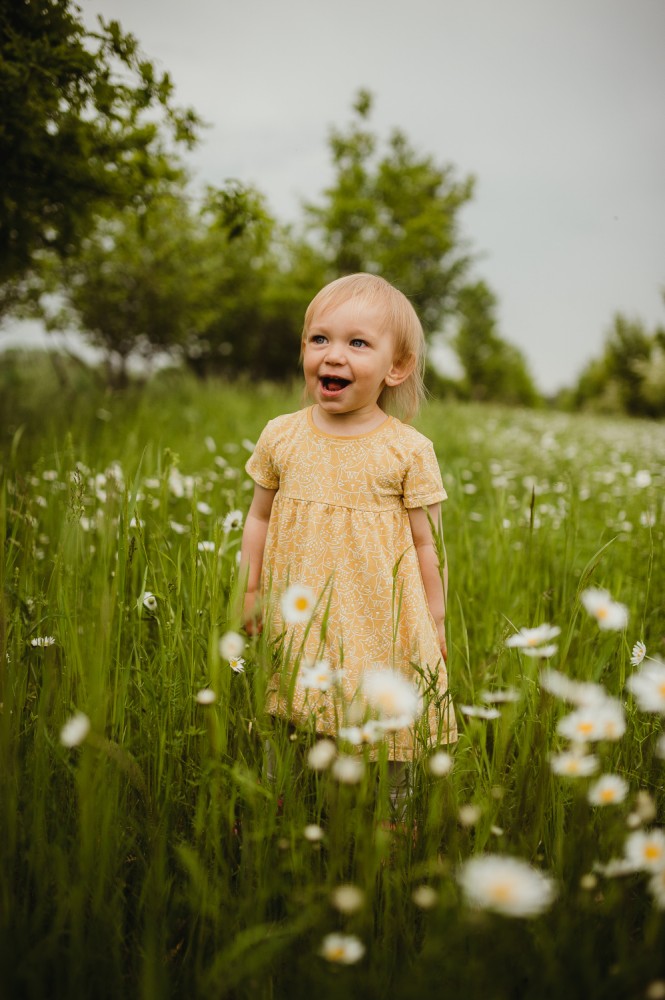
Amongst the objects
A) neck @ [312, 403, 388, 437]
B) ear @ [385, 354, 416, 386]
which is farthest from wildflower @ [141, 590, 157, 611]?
ear @ [385, 354, 416, 386]

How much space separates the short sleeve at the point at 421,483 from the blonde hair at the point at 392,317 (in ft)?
0.99

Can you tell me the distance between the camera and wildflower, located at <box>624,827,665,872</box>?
80 centimetres

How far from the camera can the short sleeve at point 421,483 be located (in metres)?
1.65

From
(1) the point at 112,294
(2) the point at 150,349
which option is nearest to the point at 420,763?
(1) the point at 112,294

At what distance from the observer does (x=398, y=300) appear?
1.73 meters

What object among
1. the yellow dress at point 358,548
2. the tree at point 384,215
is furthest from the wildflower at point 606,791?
the tree at point 384,215

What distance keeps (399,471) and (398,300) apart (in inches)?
19.4

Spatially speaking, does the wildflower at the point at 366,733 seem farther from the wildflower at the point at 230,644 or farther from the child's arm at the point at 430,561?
the child's arm at the point at 430,561

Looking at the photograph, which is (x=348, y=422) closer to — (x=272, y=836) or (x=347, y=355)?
(x=347, y=355)

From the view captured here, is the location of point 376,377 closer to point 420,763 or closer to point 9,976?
point 420,763

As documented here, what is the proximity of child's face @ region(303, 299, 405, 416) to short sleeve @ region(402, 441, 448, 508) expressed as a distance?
0.23 m

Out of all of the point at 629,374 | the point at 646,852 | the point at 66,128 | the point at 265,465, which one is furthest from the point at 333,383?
the point at 629,374

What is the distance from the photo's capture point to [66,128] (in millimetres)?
3328

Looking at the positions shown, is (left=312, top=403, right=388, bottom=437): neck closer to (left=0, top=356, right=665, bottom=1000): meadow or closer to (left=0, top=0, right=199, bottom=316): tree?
(left=0, top=356, right=665, bottom=1000): meadow
